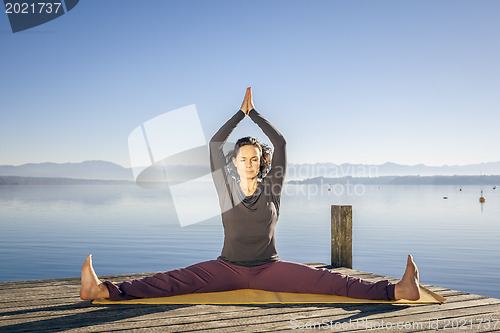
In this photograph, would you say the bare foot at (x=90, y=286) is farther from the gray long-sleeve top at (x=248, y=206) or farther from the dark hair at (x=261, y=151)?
the dark hair at (x=261, y=151)

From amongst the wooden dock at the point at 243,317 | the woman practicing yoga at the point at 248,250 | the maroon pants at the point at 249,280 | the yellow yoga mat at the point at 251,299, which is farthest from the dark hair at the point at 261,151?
the wooden dock at the point at 243,317

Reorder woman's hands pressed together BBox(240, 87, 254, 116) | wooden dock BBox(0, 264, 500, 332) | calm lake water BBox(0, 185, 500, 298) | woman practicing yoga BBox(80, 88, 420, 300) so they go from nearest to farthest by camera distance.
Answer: wooden dock BBox(0, 264, 500, 332) → woman practicing yoga BBox(80, 88, 420, 300) → woman's hands pressed together BBox(240, 87, 254, 116) → calm lake water BBox(0, 185, 500, 298)

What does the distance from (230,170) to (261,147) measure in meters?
0.37

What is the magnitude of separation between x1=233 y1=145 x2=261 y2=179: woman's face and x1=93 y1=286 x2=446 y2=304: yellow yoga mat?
3.66 ft

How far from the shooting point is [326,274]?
14.3 feet

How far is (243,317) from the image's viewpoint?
367 cm

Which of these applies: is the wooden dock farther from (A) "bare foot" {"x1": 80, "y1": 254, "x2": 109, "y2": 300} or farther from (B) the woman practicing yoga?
(B) the woman practicing yoga

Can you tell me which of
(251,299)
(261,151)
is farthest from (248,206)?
(251,299)

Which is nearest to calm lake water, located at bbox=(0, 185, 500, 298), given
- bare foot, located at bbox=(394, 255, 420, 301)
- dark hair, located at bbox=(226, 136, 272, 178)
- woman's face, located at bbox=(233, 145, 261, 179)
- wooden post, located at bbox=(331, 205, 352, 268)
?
wooden post, located at bbox=(331, 205, 352, 268)

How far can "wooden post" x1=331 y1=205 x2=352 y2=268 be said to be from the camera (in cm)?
654

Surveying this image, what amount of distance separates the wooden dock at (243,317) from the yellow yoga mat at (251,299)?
0.33 ft

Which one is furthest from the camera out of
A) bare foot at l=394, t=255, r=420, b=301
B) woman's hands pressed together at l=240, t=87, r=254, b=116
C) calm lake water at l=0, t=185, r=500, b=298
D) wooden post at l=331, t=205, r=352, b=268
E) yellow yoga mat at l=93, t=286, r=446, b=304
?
calm lake water at l=0, t=185, r=500, b=298

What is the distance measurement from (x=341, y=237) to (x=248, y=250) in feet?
8.59

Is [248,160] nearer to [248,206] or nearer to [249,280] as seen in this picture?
[248,206]
